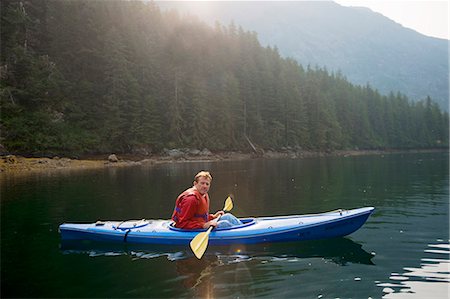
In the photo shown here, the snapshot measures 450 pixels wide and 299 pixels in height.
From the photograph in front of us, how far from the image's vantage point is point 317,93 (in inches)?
3351

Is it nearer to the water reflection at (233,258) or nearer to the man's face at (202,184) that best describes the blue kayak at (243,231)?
the water reflection at (233,258)

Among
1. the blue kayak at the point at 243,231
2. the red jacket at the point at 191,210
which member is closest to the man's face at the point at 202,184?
the red jacket at the point at 191,210

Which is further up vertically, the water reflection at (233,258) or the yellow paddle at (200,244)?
the yellow paddle at (200,244)

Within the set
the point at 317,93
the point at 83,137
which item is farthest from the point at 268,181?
the point at 317,93

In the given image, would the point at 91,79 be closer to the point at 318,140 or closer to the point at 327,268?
the point at 318,140

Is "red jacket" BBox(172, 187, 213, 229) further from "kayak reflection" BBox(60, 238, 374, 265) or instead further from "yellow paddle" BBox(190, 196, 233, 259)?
"yellow paddle" BBox(190, 196, 233, 259)

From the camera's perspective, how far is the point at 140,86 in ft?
185

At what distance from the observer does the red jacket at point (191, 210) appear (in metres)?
9.91

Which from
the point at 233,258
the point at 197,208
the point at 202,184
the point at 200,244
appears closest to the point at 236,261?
the point at 233,258

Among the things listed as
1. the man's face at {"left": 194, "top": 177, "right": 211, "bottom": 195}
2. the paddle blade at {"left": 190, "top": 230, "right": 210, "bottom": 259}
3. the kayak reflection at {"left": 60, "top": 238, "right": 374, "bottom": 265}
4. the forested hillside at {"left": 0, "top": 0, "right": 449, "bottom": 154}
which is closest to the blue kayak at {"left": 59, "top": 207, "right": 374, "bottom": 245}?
the kayak reflection at {"left": 60, "top": 238, "right": 374, "bottom": 265}

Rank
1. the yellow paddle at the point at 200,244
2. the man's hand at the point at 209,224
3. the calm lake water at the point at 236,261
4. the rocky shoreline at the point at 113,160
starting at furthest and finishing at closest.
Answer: the rocky shoreline at the point at 113,160 < the man's hand at the point at 209,224 < the yellow paddle at the point at 200,244 < the calm lake water at the point at 236,261

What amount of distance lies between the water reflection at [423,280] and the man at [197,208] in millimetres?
4602

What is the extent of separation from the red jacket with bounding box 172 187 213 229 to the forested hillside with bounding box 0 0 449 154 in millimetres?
37489

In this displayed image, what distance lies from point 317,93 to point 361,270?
8053 cm
